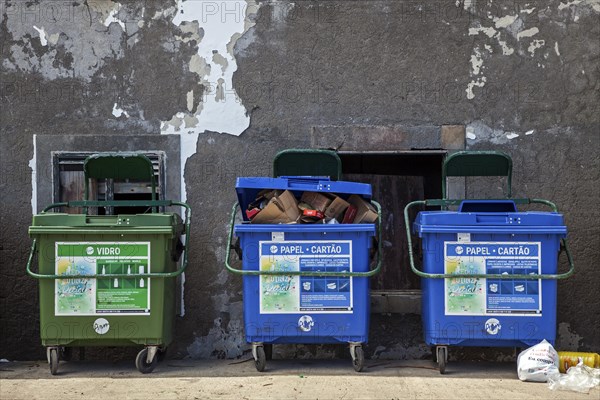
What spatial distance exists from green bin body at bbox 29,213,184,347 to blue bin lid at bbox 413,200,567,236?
1.93 m

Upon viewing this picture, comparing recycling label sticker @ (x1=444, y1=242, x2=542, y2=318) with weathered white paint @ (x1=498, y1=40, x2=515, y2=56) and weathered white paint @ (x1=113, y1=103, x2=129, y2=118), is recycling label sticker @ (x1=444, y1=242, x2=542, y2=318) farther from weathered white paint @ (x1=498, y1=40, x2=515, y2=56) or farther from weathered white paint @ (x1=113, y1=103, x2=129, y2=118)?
weathered white paint @ (x1=113, y1=103, x2=129, y2=118)

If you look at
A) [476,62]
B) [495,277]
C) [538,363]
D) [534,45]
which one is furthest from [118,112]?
[538,363]

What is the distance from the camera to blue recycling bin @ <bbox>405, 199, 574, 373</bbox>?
238 inches

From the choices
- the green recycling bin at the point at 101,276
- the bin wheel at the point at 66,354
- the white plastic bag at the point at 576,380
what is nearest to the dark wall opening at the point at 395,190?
the white plastic bag at the point at 576,380

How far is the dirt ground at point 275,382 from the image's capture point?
18.4 feet

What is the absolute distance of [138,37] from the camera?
7230 mm

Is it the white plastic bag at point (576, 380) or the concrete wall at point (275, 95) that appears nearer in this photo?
the white plastic bag at point (576, 380)

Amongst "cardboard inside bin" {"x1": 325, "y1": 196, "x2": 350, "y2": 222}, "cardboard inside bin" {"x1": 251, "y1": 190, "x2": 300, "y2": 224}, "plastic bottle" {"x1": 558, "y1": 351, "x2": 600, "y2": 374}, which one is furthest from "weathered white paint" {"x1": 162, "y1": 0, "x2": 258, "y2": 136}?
"plastic bottle" {"x1": 558, "y1": 351, "x2": 600, "y2": 374}

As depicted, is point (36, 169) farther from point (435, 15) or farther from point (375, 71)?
point (435, 15)

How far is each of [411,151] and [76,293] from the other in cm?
290

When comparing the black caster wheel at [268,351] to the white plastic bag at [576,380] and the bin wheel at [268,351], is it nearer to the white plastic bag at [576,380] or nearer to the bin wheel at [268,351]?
the bin wheel at [268,351]

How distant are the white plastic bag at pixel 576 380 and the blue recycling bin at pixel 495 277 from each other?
29cm

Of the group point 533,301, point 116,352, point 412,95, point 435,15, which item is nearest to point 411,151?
point 412,95

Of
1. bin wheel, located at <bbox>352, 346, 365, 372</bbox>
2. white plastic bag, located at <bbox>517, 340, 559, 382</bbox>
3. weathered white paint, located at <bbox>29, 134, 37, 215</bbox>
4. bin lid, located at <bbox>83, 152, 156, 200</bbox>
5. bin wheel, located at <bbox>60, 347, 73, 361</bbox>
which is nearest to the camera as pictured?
white plastic bag, located at <bbox>517, 340, 559, 382</bbox>
